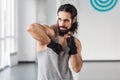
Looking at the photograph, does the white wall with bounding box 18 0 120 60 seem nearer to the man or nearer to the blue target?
the blue target

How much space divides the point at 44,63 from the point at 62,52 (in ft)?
0.35

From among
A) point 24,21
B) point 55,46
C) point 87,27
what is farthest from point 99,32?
point 55,46

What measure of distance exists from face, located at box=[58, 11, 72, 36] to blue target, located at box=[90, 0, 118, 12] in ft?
26.6

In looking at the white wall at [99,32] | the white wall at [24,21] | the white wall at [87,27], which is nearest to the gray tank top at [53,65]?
the white wall at [24,21]

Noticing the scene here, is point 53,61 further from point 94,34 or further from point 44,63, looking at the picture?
point 94,34

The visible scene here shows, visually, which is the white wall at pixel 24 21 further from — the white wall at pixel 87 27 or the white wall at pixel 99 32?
the white wall at pixel 99 32

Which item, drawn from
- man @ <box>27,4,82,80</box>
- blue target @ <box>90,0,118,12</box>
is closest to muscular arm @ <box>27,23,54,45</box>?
man @ <box>27,4,82,80</box>

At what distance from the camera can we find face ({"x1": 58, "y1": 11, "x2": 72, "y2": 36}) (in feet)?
4.54

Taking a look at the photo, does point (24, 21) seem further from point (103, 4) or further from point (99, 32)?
point (103, 4)

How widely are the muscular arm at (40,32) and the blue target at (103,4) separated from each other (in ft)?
26.6

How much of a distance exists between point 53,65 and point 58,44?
0.35ft

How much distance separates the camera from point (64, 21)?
4.56 ft

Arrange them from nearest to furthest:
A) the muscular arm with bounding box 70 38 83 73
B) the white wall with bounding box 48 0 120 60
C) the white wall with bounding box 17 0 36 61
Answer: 1. the muscular arm with bounding box 70 38 83 73
2. the white wall with bounding box 17 0 36 61
3. the white wall with bounding box 48 0 120 60

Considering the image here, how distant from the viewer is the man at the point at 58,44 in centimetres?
139
